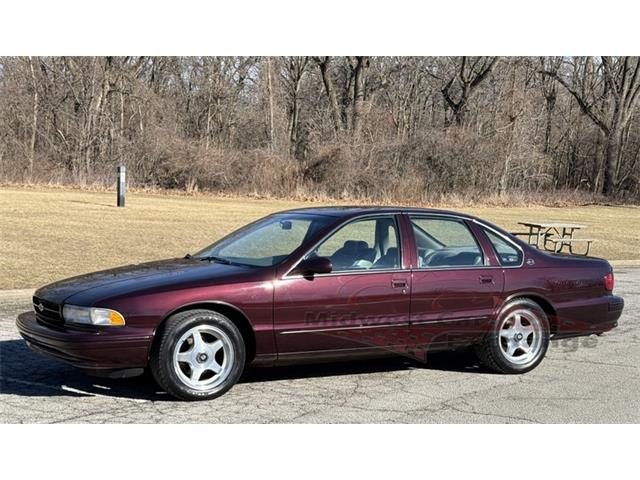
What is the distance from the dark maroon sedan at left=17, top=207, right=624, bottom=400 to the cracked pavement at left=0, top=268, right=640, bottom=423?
0.88 feet

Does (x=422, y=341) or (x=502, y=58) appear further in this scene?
(x=502, y=58)

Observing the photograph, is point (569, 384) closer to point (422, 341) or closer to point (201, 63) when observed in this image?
point (422, 341)

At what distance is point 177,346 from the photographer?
19.4 feet

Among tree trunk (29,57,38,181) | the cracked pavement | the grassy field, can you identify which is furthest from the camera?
tree trunk (29,57,38,181)

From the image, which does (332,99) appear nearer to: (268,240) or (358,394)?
(268,240)

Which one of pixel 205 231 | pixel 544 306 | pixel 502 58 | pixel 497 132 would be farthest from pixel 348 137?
pixel 544 306

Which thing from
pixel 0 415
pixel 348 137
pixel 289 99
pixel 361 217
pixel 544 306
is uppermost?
pixel 289 99

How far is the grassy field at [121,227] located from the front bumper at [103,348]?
653cm

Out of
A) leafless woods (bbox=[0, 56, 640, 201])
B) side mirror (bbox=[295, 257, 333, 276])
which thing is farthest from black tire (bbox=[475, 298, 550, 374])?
leafless woods (bbox=[0, 56, 640, 201])

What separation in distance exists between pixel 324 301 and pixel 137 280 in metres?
1.49

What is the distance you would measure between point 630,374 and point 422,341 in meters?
2.02

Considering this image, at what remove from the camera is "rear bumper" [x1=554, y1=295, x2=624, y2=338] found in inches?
293

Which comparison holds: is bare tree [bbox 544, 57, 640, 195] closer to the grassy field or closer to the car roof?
the grassy field

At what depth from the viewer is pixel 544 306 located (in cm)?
743
